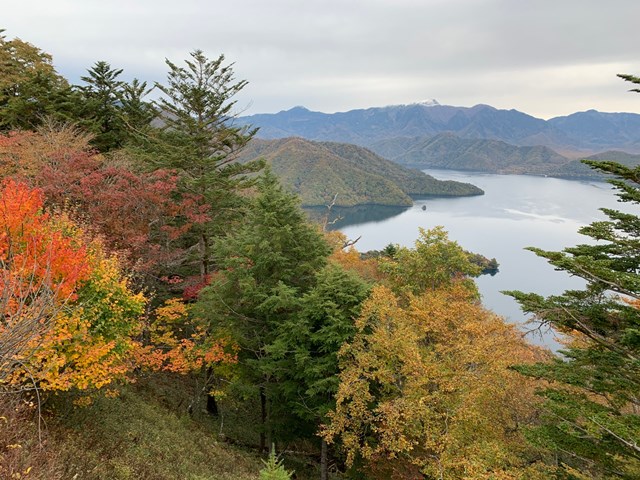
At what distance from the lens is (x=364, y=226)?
430 ft

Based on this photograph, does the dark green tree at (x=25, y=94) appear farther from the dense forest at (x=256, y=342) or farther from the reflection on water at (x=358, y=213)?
the reflection on water at (x=358, y=213)

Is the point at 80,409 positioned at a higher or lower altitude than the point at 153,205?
lower

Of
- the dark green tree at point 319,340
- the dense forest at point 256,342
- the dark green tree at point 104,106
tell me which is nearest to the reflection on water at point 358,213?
the dark green tree at point 104,106

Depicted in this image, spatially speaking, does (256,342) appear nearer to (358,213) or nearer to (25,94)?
Result: (25,94)

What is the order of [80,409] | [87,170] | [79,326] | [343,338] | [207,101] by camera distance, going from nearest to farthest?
[79,326]
[80,409]
[343,338]
[87,170]
[207,101]

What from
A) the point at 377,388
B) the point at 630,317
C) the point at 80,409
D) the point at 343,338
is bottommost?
the point at 377,388

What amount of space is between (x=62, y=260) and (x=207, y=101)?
1480 cm

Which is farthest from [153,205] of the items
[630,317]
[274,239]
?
[630,317]

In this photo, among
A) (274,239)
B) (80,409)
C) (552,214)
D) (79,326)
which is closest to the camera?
(79,326)

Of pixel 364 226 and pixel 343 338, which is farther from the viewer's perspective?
pixel 364 226

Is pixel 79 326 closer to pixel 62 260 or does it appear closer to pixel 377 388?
pixel 62 260

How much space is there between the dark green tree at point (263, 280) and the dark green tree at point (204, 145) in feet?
14.0

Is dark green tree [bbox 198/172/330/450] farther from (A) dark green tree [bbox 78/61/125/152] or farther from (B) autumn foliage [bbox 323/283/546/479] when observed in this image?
(A) dark green tree [bbox 78/61/125/152]

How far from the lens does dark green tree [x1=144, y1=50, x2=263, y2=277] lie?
20.1m
